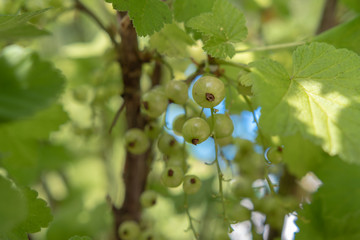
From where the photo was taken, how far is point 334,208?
0.94 m

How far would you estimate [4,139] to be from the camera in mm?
975

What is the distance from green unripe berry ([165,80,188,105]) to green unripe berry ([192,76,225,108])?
0.09 m

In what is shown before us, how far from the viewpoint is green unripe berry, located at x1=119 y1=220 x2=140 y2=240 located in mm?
1010

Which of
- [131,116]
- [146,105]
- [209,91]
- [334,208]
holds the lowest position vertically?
[334,208]

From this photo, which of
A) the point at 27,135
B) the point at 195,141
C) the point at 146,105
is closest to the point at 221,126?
the point at 195,141

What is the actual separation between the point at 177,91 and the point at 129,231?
0.43 meters

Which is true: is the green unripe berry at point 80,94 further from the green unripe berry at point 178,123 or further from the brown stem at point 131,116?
the green unripe berry at point 178,123

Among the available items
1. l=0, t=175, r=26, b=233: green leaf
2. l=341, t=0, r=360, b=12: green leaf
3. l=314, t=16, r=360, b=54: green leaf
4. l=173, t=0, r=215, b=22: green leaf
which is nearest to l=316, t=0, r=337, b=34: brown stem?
Result: l=341, t=0, r=360, b=12: green leaf

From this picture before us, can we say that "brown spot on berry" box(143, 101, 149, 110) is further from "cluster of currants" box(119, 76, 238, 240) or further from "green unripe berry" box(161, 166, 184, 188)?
"green unripe berry" box(161, 166, 184, 188)

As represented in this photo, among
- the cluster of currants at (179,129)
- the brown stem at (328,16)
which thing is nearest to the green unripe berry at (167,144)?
the cluster of currants at (179,129)

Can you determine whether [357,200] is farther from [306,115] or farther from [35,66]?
[35,66]

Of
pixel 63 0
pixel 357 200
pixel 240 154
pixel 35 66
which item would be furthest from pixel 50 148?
pixel 357 200

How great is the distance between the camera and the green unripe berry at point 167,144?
904 mm

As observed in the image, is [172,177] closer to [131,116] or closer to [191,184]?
[191,184]
